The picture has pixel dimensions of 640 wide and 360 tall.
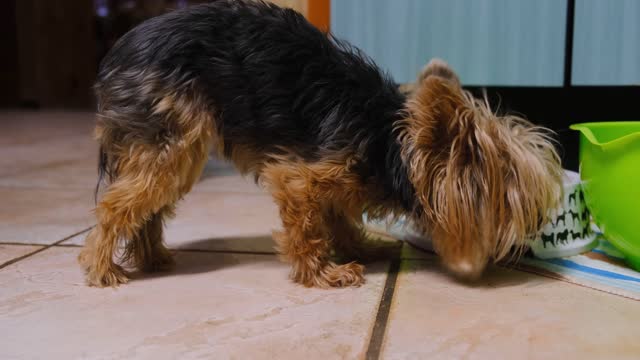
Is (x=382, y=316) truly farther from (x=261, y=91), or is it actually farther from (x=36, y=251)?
(x=36, y=251)

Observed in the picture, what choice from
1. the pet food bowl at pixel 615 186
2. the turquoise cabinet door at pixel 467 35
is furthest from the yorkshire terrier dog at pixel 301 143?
the turquoise cabinet door at pixel 467 35

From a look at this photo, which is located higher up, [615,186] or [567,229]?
[615,186]

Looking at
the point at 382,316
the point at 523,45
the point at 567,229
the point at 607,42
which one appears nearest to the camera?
the point at 382,316

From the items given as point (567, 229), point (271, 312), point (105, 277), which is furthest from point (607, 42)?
point (105, 277)

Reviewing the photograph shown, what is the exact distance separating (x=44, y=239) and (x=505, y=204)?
1.34m

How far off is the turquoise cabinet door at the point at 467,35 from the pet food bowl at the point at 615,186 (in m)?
0.95

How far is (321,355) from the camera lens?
1.14m

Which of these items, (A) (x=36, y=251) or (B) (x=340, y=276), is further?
(A) (x=36, y=251)

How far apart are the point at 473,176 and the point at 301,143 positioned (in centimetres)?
41

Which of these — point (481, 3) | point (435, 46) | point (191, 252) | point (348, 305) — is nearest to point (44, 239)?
point (191, 252)

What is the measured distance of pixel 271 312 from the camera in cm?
135

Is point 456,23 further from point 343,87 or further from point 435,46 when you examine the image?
point 343,87

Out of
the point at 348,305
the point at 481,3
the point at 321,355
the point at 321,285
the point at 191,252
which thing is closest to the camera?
the point at 321,355

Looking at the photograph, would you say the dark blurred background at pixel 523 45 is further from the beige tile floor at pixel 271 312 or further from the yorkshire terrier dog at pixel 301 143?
the beige tile floor at pixel 271 312
